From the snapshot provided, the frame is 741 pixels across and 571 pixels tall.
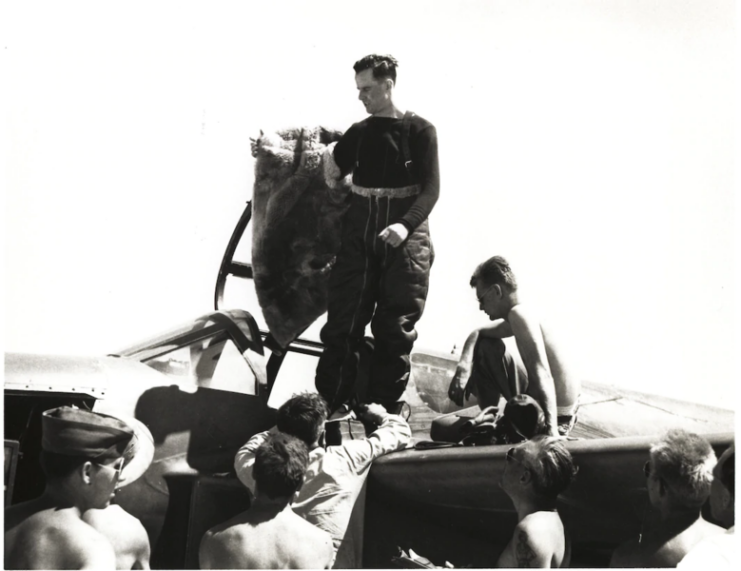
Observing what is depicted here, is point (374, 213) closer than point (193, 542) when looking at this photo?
No

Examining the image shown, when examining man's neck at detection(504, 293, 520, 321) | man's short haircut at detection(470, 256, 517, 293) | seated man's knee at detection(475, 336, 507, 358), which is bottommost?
seated man's knee at detection(475, 336, 507, 358)

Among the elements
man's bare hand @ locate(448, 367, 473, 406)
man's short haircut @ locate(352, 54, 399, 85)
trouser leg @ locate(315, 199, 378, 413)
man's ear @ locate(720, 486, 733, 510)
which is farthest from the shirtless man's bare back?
man's short haircut @ locate(352, 54, 399, 85)

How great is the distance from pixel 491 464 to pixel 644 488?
2.24 feet

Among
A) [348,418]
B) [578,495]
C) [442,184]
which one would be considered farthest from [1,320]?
[578,495]

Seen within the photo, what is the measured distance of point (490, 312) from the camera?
17.3ft

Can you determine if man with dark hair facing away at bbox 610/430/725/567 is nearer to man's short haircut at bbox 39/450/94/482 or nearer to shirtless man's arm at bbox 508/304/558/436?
shirtless man's arm at bbox 508/304/558/436

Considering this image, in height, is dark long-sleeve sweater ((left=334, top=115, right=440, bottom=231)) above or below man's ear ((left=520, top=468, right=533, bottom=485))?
above

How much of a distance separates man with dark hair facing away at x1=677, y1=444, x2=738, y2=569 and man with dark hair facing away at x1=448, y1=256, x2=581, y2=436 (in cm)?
74

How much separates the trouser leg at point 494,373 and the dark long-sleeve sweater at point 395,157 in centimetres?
70

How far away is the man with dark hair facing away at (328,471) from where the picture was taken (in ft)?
15.8

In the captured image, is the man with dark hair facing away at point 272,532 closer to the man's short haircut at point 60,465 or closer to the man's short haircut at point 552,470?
the man's short haircut at point 60,465

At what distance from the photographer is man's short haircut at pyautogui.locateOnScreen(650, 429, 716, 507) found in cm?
472

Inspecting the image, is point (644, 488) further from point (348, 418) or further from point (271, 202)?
point (271, 202)

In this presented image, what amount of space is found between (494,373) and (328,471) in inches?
37.7
